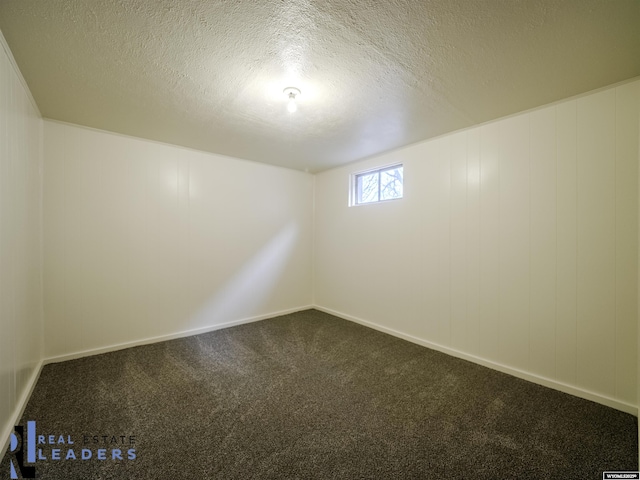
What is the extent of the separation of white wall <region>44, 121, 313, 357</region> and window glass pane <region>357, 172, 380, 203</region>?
3.71 feet

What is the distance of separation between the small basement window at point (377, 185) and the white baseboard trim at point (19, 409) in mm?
3747

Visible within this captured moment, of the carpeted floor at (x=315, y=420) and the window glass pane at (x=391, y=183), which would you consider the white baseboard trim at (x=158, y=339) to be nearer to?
the carpeted floor at (x=315, y=420)

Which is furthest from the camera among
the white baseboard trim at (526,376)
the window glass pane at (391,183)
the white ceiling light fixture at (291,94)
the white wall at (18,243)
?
the window glass pane at (391,183)

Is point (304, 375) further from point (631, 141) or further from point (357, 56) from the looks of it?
point (631, 141)

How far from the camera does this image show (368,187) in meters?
3.89

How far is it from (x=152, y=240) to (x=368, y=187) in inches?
114

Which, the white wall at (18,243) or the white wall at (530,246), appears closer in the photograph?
the white wall at (18,243)

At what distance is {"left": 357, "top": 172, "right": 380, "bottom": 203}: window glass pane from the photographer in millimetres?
3773

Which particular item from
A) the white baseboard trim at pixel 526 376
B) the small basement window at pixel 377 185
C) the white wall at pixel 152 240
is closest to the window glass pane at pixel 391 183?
the small basement window at pixel 377 185

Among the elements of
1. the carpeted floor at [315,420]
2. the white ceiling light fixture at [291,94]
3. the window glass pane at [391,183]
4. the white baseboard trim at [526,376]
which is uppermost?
the white ceiling light fixture at [291,94]

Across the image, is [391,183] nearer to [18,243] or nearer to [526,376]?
[526,376]

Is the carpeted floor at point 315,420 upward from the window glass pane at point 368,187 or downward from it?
downward
